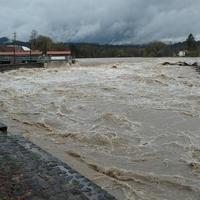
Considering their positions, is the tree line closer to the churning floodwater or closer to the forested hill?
the forested hill

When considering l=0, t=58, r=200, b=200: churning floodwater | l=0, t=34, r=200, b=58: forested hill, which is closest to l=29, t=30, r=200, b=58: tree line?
l=0, t=34, r=200, b=58: forested hill

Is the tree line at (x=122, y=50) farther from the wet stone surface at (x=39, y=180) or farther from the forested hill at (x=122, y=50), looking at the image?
the wet stone surface at (x=39, y=180)

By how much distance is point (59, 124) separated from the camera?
15188 millimetres

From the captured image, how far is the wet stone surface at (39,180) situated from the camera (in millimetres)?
6523

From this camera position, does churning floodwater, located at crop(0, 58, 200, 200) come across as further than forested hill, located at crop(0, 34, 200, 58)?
No

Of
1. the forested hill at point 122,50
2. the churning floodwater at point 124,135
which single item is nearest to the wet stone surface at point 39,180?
the churning floodwater at point 124,135

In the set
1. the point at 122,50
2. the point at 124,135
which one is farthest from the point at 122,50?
the point at 124,135

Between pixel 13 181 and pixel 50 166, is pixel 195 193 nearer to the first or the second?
pixel 50 166

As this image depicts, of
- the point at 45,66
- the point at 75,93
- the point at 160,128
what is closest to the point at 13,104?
the point at 75,93

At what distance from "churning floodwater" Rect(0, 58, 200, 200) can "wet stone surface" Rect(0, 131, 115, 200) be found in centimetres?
86

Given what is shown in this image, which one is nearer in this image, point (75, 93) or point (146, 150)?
point (146, 150)

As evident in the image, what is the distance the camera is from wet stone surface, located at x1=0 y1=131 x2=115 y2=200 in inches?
257

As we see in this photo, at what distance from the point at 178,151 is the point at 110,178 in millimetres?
3010

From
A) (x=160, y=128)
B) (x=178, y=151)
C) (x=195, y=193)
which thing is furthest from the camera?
(x=160, y=128)
